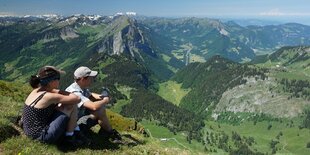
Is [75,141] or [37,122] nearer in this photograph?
[37,122]

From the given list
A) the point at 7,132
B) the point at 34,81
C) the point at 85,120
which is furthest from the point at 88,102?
the point at 7,132

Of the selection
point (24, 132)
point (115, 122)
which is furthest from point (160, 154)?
point (115, 122)

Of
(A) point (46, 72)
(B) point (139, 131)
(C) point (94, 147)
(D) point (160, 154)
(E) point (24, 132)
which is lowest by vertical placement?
(B) point (139, 131)

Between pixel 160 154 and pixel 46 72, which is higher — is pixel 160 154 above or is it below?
below

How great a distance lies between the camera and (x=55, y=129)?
2077cm

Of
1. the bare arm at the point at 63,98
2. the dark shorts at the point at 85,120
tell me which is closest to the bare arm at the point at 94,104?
the dark shorts at the point at 85,120

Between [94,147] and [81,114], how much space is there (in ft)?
7.28

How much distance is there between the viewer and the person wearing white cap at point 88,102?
2356cm

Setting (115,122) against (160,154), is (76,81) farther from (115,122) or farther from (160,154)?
(115,122)

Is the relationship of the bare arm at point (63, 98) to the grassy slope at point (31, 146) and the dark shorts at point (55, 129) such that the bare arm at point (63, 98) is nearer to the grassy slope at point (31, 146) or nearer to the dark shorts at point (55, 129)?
the dark shorts at point (55, 129)

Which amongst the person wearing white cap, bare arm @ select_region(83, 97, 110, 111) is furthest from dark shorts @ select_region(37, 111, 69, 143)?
bare arm @ select_region(83, 97, 110, 111)

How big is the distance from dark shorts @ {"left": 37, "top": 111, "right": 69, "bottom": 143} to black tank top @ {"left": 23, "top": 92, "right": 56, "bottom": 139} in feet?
0.89

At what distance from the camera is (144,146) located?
28.2 meters

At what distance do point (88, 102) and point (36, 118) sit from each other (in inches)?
142
